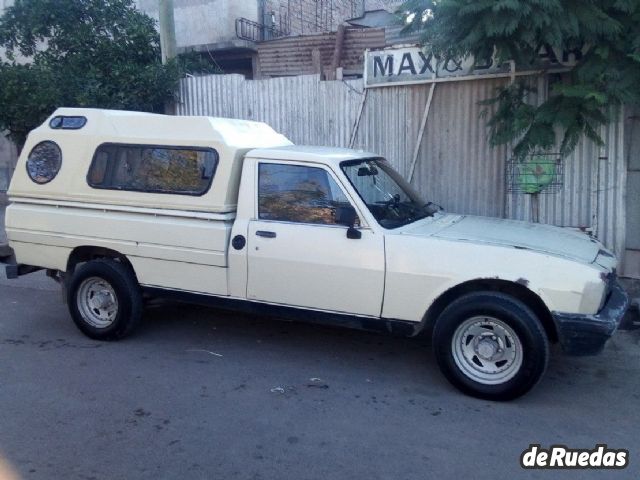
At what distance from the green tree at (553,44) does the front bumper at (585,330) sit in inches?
102

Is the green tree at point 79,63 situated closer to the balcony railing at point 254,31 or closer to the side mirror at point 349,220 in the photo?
the balcony railing at point 254,31

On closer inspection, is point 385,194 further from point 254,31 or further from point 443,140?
point 254,31

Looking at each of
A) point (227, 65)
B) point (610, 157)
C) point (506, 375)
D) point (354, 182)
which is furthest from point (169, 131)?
point (227, 65)

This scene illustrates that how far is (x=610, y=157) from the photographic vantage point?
7.15 metres

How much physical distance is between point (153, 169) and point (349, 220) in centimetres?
200

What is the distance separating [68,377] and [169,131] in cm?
228

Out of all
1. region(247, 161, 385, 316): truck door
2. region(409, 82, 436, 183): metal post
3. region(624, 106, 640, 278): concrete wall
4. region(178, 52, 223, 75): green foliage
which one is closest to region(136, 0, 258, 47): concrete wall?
region(178, 52, 223, 75): green foliage

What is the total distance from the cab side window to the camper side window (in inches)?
20.5

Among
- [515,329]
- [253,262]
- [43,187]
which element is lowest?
[515,329]

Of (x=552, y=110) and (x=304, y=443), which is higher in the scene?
(x=552, y=110)

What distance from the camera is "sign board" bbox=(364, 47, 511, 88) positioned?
756 centimetres

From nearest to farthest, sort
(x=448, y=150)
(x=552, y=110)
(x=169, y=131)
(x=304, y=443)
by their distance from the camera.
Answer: (x=304, y=443)
(x=169, y=131)
(x=552, y=110)
(x=448, y=150)

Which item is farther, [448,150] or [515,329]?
[448,150]

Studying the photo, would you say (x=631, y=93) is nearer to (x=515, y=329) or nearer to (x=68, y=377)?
(x=515, y=329)
